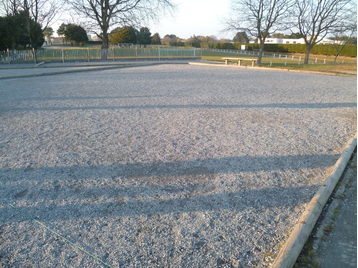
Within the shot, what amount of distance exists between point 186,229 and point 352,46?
4948cm

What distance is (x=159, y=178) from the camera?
3688mm

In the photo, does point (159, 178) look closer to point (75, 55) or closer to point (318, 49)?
point (75, 55)

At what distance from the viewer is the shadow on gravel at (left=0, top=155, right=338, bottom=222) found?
3.00 m

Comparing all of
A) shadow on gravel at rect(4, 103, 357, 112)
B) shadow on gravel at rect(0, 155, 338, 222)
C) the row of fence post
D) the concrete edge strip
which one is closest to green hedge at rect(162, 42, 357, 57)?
the row of fence post

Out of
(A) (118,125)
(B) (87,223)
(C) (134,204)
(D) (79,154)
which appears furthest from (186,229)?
(A) (118,125)

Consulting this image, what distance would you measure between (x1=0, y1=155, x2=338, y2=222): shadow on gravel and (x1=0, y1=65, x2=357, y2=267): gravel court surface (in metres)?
0.01

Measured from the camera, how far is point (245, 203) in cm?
Answer: 317

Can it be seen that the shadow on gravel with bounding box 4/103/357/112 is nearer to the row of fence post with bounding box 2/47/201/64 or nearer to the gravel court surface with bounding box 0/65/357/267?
the gravel court surface with bounding box 0/65/357/267

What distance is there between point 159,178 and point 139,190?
1.29 ft

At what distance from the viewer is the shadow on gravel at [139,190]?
3.00 metres

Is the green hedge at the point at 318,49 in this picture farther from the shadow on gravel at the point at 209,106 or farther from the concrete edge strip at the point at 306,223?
the concrete edge strip at the point at 306,223

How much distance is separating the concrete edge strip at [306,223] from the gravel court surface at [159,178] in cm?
12

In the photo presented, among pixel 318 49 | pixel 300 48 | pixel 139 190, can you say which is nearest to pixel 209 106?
pixel 139 190

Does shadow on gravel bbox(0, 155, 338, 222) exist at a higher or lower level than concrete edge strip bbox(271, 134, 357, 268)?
lower
